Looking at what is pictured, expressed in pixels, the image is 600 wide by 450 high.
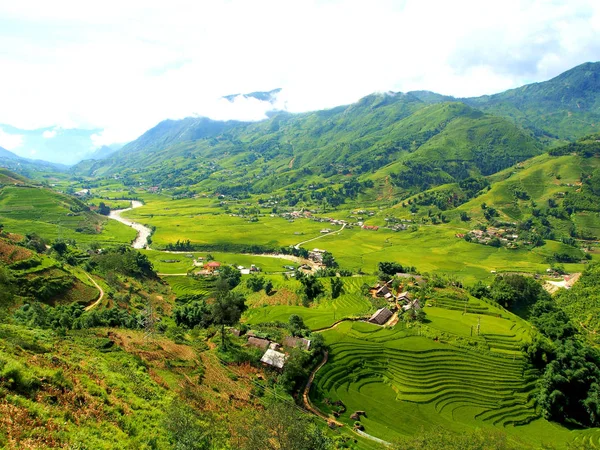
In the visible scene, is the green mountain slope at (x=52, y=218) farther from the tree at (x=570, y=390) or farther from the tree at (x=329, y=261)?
the tree at (x=570, y=390)

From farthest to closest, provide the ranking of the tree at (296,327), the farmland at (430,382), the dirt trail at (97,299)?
the dirt trail at (97,299), the tree at (296,327), the farmland at (430,382)

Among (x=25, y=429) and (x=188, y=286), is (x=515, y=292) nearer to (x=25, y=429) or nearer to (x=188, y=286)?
(x=188, y=286)

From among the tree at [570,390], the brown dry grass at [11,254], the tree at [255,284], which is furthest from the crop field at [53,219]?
the tree at [570,390]

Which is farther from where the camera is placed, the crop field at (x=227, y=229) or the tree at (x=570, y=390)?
the crop field at (x=227, y=229)

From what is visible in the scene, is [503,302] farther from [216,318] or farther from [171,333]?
[171,333]

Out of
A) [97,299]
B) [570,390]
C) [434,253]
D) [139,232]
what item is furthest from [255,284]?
[139,232]

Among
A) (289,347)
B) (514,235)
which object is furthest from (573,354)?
(514,235)

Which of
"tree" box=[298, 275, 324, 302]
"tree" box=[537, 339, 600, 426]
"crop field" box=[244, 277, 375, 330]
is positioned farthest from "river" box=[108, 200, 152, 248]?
"tree" box=[537, 339, 600, 426]

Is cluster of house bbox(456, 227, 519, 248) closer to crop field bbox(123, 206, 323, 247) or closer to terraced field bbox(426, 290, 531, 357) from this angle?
crop field bbox(123, 206, 323, 247)
